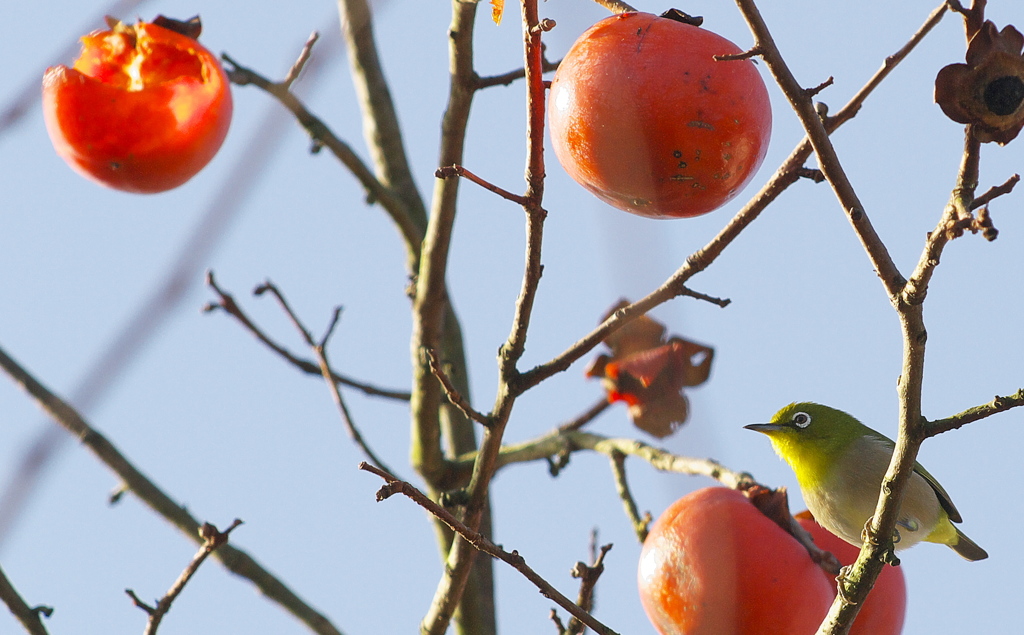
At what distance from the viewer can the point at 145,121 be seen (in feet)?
8.39

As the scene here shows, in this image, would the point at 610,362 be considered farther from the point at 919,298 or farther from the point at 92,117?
the point at 919,298

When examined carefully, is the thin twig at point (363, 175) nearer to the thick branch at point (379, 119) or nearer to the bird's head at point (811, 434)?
the thick branch at point (379, 119)

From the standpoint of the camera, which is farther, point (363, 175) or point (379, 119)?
point (379, 119)

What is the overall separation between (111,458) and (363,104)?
5.57ft

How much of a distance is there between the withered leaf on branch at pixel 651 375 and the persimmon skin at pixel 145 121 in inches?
49.8

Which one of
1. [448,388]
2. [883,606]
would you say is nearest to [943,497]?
[883,606]

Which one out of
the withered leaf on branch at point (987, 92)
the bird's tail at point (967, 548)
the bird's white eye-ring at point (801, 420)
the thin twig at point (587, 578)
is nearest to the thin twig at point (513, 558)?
the thin twig at point (587, 578)

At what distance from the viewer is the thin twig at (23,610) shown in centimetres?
224

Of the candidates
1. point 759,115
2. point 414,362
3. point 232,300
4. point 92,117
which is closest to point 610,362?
point 414,362

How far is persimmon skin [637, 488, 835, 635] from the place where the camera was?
228cm

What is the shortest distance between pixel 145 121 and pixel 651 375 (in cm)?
164

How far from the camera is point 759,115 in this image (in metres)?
2.01

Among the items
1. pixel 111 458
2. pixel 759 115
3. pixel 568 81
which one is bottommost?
pixel 111 458

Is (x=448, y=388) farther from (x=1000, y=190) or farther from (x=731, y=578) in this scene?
(x=1000, y=190)
